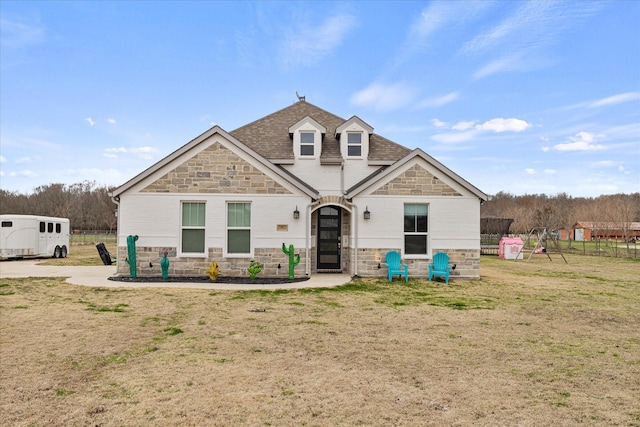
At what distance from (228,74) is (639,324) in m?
17.3

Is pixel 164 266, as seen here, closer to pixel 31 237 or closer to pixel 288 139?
pixel 288 139

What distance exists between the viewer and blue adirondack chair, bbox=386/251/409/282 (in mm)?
13219

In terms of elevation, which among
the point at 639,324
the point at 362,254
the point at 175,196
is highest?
the point at 175,196

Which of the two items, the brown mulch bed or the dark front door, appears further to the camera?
the dark front door

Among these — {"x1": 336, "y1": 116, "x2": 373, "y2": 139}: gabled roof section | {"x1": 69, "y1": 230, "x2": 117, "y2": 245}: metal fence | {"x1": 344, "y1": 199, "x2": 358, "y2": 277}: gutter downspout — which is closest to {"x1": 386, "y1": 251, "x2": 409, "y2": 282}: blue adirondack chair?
{"x1": 344, "y1": 199, "x2": 358, "y2": 277}: gutter downspout

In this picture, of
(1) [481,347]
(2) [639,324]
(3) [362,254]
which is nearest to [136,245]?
(3) [362,254]

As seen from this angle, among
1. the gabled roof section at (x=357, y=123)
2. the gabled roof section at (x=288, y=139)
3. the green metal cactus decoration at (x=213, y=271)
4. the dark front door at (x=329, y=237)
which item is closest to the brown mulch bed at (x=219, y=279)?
the green metal cactus decoration at (x=213, y=271)

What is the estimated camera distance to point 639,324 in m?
7.71

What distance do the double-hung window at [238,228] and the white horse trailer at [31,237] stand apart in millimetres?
14237

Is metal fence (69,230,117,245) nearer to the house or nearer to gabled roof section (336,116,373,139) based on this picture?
the house

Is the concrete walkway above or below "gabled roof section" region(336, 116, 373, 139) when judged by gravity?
below

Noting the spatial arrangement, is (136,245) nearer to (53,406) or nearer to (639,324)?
(53,406)

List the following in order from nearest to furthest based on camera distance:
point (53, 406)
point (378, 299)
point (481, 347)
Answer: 1. point (53, 406)
2. point (481, 347)
3. point (378, 299)

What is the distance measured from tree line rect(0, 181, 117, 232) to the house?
50.5 m
